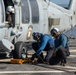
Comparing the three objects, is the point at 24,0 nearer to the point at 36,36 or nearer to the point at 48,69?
the point at 36,36

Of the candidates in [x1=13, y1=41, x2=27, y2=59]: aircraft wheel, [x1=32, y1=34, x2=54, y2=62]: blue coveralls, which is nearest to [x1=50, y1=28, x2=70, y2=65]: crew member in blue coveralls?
[x1=32, y1=34, x2=54, y2=62]: blue coveralls

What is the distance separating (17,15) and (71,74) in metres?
4.20

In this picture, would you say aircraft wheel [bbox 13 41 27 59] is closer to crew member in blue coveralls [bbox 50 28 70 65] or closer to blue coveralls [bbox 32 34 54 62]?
blue coveralls [bbox 32 34 54 62]

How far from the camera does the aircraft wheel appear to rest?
12422mm

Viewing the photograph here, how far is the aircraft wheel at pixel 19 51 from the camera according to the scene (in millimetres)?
12422

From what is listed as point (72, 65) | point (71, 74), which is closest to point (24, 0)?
point (72, 65)

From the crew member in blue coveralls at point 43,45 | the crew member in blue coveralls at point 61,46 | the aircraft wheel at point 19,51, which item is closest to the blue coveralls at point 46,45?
the crew member in blue coveralls at point 43,45

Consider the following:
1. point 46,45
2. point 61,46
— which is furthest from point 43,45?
point 61,46

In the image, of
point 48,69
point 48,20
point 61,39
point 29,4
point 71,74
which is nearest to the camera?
point 71,74

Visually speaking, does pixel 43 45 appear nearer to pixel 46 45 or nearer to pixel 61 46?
pixel 46 45

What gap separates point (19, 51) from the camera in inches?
493

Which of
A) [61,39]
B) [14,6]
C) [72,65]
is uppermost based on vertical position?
[14,6]

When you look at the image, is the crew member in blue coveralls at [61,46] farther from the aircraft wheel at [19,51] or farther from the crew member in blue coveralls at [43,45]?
the aircraft wheel at [19,51]

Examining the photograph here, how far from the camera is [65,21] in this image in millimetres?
16250
